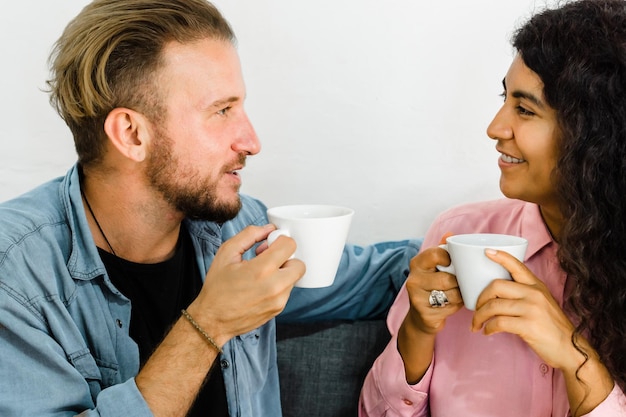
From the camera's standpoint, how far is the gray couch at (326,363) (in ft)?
5.12

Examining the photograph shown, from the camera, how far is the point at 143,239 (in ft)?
4.57

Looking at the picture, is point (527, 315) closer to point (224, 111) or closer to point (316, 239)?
point (316, 239)

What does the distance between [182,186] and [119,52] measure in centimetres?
28

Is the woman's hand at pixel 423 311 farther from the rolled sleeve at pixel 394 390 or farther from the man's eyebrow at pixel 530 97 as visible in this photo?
the man's eyebrow at pixel 530 97

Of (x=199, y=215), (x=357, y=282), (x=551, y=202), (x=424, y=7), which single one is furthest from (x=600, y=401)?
(x=424, y=7)

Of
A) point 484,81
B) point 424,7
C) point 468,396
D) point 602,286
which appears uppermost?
point 424,7

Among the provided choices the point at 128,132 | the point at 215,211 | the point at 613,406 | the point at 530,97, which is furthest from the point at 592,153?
the point at 128,132

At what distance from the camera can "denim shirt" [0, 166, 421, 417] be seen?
109cm

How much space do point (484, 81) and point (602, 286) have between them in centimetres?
68

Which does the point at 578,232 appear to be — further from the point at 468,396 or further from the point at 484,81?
the point at 484,81

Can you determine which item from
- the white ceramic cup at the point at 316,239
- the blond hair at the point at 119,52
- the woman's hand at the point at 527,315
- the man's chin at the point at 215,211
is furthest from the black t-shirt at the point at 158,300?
the woman's hand at the point at 527,315

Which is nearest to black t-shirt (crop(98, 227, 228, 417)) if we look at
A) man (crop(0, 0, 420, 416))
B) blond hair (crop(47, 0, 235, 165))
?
man (crop(0, 0, 420, 416))

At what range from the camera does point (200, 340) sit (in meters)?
1.15

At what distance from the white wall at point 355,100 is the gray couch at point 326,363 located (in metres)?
0.31
